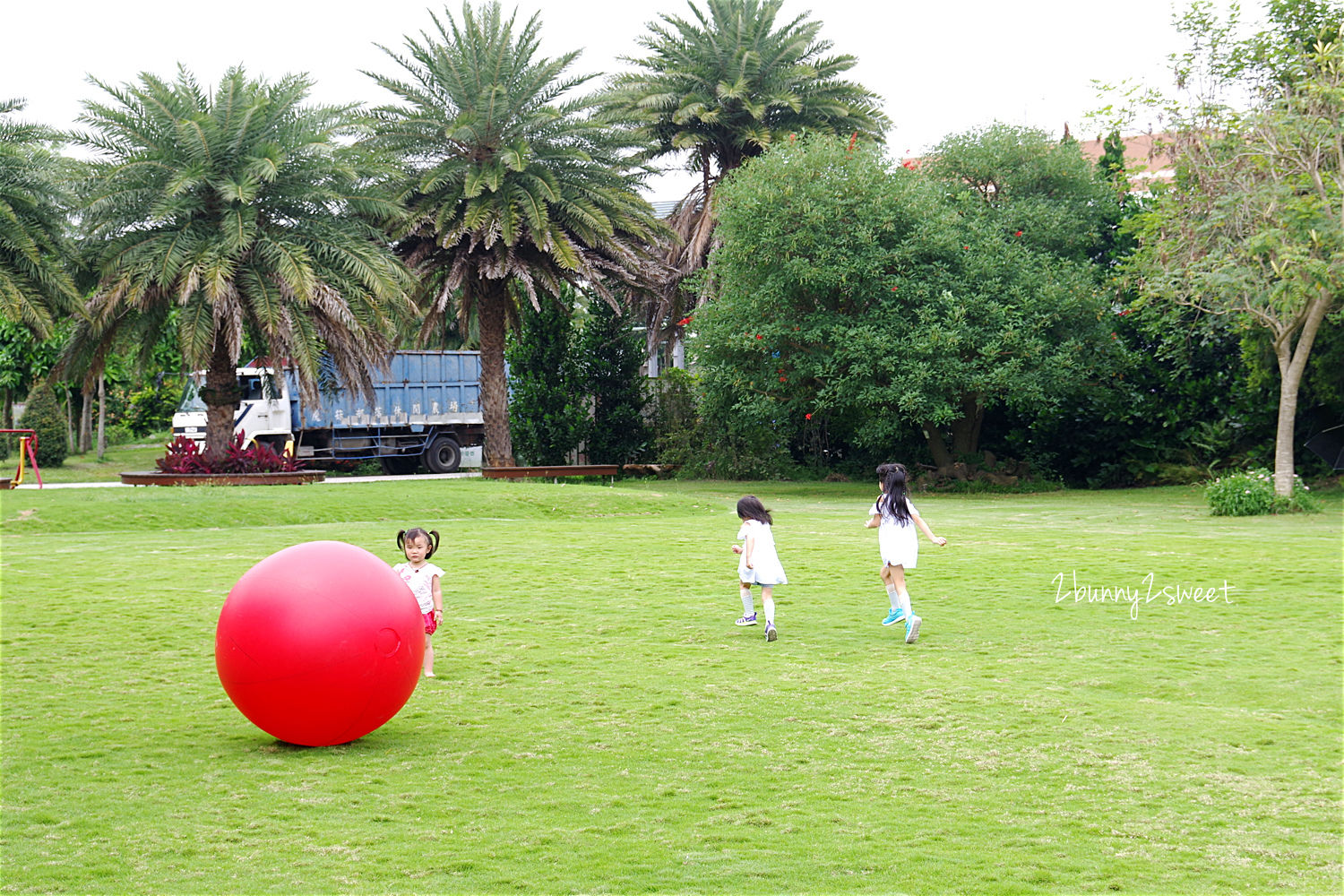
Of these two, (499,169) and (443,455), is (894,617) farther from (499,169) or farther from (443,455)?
(443,455)

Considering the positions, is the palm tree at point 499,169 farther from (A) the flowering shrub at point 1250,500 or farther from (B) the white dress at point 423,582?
(B) the white dress at point 423,582

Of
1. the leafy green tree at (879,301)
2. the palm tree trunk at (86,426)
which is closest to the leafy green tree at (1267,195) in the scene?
the leafy green tree at (879,301)

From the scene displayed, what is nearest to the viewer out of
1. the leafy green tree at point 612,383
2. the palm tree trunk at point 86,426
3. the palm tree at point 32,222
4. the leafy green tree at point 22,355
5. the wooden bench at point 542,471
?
the palm tree at point 32,222

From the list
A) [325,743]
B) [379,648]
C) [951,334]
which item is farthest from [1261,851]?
[951,334]

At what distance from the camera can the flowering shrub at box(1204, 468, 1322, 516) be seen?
2112 centimetres

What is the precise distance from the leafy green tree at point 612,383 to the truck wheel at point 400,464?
5.49 meters

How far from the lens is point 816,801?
579cm

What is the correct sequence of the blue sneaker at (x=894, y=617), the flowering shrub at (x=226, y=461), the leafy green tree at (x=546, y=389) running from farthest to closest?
1. the leafy green tree at (x=546, y=389)
2. the flowering shrub at (x=226, y=461)
3. the blue sneaker at (x=894, y=617)

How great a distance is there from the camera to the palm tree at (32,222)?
80.2 ft

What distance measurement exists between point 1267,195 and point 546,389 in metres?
18.1

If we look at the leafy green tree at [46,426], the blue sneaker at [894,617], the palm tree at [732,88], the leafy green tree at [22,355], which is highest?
the palm tree at [732,88]

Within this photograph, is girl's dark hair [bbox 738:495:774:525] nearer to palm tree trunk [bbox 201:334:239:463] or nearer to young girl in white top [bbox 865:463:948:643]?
young girl in white top [bbox 865:463:948:643]

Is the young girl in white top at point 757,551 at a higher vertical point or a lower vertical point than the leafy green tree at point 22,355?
lower

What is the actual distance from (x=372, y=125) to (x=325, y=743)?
79.6ft
